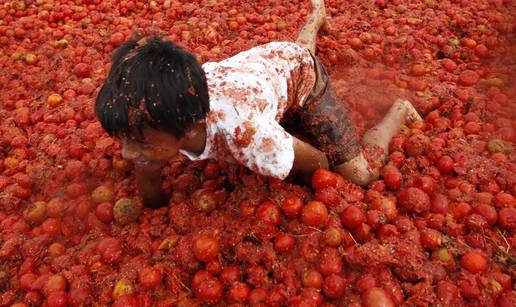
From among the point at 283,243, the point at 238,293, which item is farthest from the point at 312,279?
the point at 238,293

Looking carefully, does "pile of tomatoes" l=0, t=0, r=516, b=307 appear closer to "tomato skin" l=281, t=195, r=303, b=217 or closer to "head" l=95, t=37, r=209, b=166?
"tomato skin" l=281, t=195, r=303, b=217

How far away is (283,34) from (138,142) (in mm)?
2384

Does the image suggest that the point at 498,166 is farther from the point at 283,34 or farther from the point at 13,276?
the point at 13,276

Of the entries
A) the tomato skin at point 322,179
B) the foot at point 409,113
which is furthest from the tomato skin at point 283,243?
the foot at point 409,113

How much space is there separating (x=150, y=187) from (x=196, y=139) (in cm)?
57

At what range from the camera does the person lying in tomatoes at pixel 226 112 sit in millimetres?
1532

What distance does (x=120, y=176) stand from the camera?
253cm

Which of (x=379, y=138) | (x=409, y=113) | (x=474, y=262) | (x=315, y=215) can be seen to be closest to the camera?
(x=474, y=262)

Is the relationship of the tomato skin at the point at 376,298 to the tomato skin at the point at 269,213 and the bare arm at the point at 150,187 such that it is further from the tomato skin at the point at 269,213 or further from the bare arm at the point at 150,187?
the bare arm at the point at 150,187

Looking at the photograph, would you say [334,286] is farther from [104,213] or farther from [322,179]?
[104,213]

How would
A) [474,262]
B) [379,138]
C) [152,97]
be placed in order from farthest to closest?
1. [379,138]
2. [474,262]
3. [152,97]

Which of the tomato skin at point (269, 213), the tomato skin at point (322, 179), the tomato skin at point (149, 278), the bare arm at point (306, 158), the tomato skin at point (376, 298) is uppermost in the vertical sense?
the bare arm at point (306, 158)

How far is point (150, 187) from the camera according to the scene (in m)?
2.22

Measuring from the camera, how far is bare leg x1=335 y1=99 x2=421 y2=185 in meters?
2.39
